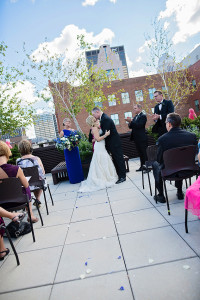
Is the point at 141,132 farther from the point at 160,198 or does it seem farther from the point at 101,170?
the point at 160,198

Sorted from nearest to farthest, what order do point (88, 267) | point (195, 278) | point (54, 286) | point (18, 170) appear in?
point (195, 278), point (54, 286), point (88, 267), point (18, 170)

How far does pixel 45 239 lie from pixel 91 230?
2.16ft

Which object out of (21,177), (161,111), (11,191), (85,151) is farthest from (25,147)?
(161,111)

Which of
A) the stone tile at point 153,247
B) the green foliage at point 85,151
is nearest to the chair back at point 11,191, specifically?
the stone tile at point 153,247

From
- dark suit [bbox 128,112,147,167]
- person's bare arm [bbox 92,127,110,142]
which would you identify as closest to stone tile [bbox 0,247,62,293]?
person's bare arm [bbox 92,127,110,142]

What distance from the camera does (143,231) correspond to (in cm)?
258

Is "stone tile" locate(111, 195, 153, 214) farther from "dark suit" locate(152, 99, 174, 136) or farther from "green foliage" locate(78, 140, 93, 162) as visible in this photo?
"green foliage" locate(78, 140, 93, 162)

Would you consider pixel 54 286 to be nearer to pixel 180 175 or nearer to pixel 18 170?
pixel 18 170

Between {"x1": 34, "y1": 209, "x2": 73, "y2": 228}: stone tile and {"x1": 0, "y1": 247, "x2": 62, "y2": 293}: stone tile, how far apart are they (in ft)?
2.69

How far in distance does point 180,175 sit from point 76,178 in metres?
3.69

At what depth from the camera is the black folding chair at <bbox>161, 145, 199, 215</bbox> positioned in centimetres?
284

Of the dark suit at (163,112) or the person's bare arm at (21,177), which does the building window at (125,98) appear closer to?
the dark suit at (163,112)

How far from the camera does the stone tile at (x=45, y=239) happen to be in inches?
105

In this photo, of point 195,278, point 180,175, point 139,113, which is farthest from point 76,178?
point 195,278
